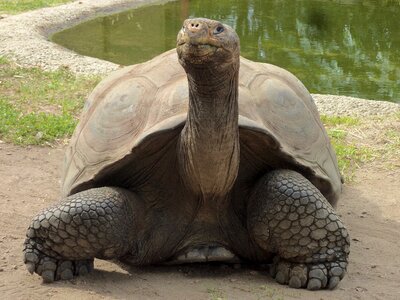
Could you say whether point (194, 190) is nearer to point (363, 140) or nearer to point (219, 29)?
point (219, 29)

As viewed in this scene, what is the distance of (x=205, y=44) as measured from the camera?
8.52 feet

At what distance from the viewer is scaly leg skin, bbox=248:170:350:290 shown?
3197mm

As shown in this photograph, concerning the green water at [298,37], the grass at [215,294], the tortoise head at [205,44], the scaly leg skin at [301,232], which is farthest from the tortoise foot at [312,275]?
the green water at [298,37]

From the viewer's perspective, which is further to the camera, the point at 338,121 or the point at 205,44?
the point at 338,121

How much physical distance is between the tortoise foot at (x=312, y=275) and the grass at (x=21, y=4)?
28.4 feet

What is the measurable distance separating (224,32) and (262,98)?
89cm

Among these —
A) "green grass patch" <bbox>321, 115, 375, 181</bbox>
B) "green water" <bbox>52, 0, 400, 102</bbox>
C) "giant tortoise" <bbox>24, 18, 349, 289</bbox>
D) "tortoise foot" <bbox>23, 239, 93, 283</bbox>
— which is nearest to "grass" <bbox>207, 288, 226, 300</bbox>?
"giant tortoise" <bbox>24, 18, 349, 289</bbox>

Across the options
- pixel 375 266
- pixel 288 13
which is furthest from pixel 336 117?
pixel 288 13

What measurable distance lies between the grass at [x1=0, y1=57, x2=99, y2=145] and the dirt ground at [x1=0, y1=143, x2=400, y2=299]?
0.75 meters

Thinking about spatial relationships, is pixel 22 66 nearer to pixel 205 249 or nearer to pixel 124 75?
pixel 124 75

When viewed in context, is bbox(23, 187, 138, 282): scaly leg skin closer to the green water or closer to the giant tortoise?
the giant tortoise

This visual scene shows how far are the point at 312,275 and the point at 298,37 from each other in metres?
8.51

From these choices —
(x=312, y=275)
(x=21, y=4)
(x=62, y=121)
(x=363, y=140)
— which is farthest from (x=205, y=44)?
(x=21, y=4)

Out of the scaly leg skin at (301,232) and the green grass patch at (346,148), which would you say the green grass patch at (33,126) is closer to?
the green grass patch at (346,148)
